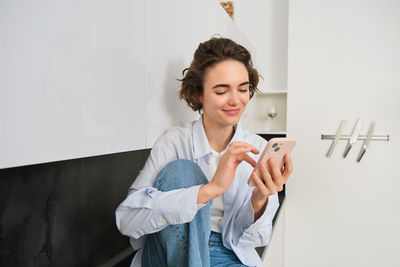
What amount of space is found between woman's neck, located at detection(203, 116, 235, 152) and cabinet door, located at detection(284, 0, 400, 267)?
1125 mm

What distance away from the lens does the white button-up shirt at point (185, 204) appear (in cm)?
68

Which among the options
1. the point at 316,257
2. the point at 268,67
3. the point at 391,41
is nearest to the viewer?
the point at 391,41

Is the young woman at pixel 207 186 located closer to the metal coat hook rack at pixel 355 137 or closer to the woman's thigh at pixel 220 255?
the woman's thigh at pixel 220 255

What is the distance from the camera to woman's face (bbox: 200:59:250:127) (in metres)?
0.87

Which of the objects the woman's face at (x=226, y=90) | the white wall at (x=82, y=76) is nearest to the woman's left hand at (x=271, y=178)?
the woman's face at (x=226, y=90)

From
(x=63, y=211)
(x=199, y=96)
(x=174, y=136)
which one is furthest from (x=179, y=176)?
(x=63, y=211)

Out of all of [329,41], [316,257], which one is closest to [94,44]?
[329,41]

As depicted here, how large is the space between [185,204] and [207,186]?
0.22 feet

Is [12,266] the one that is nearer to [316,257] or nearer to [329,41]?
[316,257]

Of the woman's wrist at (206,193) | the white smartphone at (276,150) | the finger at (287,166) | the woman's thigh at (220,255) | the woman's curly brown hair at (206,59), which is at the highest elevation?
the woman's curly brown hair at (206,59)

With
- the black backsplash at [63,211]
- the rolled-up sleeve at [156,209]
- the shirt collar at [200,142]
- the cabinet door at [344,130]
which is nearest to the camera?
the rolled-up sleeve at [156,209]

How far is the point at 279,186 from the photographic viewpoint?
0.76m

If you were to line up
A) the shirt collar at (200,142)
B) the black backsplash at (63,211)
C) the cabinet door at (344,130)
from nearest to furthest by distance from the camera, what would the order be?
the black backsplash at (63,211) → the shirt collar at (200,142) → the cabinet door at (344,130)

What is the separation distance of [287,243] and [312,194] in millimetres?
398
